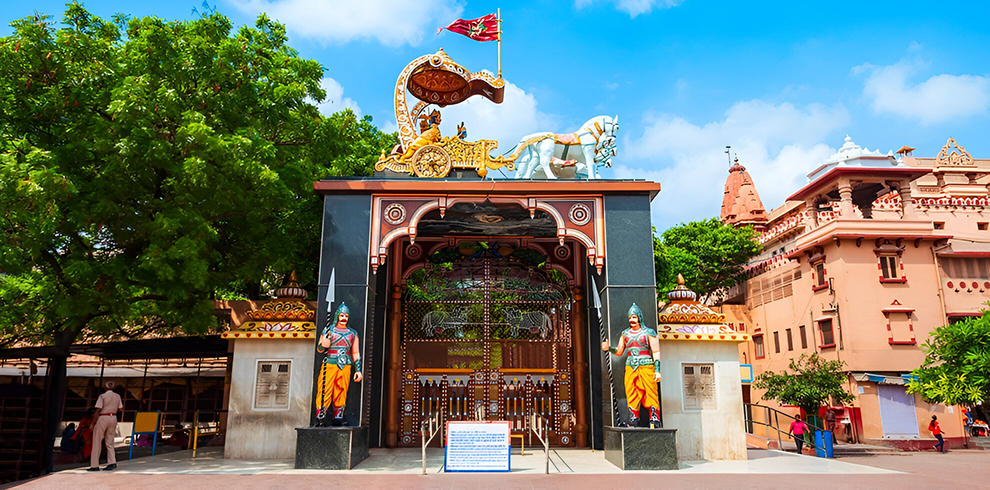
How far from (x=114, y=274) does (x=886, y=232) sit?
26.9 metres

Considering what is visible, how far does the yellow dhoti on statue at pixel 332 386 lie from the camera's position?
9.74m

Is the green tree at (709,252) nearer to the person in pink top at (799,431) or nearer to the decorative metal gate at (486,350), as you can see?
the person in pink top at (799,431)

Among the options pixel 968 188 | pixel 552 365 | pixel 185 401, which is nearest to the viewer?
pixel 552 365

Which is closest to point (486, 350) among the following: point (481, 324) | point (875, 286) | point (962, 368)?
point (481, 324)

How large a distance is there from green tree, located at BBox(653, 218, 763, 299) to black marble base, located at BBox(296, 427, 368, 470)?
22340 mm

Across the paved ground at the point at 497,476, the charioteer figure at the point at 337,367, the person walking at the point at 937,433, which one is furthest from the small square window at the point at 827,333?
the charioteer figure at the point at 337,367

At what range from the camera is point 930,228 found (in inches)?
981

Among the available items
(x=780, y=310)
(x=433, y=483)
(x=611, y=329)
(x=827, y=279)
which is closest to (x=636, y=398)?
(x=611, y=329)

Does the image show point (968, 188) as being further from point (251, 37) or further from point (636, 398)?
point (251, 37)

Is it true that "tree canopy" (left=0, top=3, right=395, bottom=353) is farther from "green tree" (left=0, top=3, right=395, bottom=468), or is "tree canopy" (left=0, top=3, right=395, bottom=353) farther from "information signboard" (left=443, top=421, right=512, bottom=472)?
"information signboard" (left=443, top=421, right=512, bottom=472)

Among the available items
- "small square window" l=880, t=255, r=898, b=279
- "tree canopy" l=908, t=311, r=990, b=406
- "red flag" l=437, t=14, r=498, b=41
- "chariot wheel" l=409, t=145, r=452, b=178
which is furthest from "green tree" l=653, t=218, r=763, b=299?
"chariot wheel" l=409, t=145, r=452, b=178

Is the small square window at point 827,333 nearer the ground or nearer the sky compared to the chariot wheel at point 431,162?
nearer the ground

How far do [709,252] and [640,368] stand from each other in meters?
22.3

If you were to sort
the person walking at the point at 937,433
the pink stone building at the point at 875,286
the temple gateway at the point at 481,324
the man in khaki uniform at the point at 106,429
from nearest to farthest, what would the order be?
the man in khaki uniform at the point at 106,429 < the temple gateway at the point at 481,324 < the person walking at the point at 937,433 < the pink stone building at the point at 875,286
